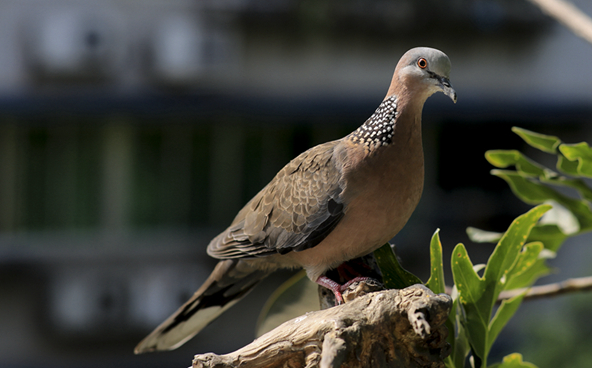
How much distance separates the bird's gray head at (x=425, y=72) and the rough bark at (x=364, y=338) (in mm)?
431

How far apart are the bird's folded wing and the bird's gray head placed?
0.25m

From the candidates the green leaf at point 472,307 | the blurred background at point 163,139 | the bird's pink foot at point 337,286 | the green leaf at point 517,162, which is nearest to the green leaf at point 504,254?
the green leaf at point 472,307

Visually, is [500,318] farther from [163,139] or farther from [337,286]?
[163,139]

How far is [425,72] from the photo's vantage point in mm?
1150

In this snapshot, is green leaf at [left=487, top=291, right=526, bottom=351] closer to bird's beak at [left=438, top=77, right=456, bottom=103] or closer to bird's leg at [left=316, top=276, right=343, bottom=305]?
bird's leg at [left=316, top=276, right=343, bottom=305]

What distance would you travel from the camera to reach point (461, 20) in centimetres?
666

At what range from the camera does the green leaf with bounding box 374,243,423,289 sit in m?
1.25

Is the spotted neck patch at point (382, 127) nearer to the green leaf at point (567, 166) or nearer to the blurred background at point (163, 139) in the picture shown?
the green leaf at point (567, 166)

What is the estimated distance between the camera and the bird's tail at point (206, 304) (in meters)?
1.55

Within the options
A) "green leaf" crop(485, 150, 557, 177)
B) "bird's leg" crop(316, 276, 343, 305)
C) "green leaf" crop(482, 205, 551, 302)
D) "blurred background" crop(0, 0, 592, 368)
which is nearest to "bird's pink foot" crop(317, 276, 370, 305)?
"bird's leg" crop(316, 276, 343, 305)

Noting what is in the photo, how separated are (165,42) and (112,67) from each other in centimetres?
65

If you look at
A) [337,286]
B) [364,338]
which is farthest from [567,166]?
[364,338]

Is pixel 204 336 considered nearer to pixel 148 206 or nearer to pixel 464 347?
pixel 148 206

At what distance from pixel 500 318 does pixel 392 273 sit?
292 millimetres
